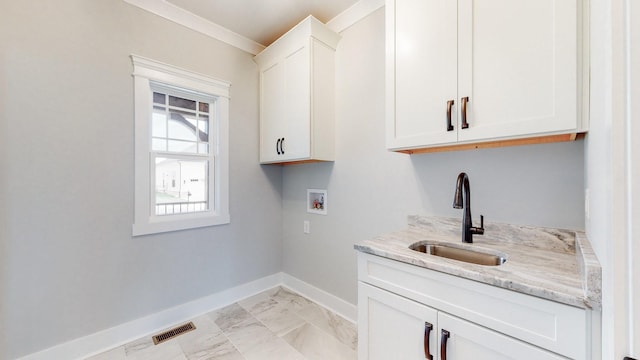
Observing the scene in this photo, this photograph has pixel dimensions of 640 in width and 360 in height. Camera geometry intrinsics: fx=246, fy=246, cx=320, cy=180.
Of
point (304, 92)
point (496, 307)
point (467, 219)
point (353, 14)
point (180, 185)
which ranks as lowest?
point (496, 307)

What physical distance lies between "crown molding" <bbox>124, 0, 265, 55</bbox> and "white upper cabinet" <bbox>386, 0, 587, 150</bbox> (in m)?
1.59

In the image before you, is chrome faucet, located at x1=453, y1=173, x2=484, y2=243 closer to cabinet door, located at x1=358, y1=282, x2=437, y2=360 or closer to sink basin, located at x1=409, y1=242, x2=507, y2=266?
sink basin, located at x1=409, y1=242, x2=507, y2=266

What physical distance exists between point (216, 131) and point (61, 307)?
5.63 feet

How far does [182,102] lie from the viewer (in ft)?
7.59

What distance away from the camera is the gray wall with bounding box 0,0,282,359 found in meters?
1.53

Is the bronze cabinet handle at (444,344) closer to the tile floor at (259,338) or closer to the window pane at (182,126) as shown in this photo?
the tile floor at (259,338)

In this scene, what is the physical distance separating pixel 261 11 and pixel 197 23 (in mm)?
608

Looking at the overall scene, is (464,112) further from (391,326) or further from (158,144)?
(158,144)

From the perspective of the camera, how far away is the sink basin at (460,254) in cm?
129

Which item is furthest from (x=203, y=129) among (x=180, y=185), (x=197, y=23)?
(x=197, y=23)

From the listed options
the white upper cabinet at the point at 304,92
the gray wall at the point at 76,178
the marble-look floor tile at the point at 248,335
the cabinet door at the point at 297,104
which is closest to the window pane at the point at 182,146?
the gray wall at the point at 76,178

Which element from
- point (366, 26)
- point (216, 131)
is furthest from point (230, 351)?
point (366, 26)

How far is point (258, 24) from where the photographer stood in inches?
91.4

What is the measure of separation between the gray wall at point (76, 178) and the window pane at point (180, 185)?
0.78 feet
